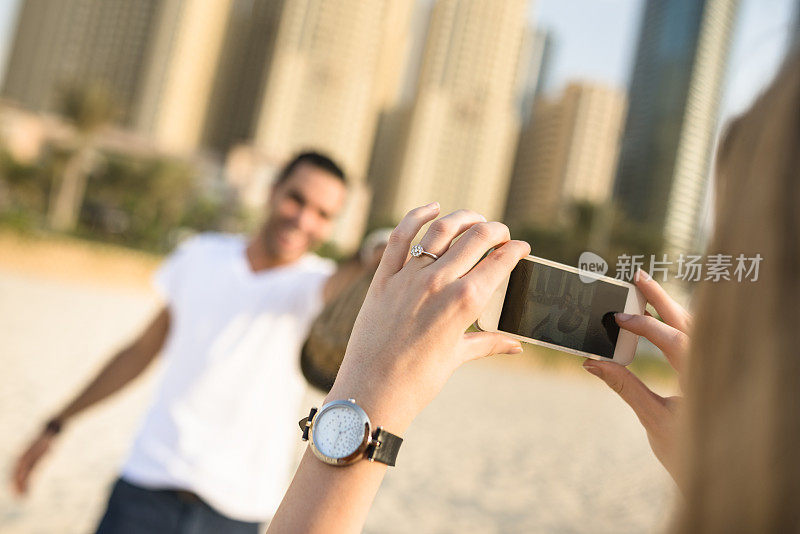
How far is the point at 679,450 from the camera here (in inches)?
19.8

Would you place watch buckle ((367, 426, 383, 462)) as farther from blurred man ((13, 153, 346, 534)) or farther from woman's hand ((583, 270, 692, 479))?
blurred man ((13, 153, 346, 534))

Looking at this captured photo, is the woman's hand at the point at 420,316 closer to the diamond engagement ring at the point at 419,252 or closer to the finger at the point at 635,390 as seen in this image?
the diamond engagement ring at the point at 419,252

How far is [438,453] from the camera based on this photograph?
7.77 m

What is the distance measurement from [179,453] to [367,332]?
130cm

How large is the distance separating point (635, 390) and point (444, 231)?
0.35 m

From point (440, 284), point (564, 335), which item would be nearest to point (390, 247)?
point (440, 284)

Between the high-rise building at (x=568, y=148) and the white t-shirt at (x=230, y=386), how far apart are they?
239ft

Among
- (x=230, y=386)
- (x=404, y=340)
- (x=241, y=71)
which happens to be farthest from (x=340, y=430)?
(x=241, y=71)

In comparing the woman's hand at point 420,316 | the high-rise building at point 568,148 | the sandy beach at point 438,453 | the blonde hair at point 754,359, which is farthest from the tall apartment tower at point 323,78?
the blonde hair at point 754,359

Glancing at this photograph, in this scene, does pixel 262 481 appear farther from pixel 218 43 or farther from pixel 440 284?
pixel 218 43

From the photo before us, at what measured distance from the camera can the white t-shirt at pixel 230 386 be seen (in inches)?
67.3

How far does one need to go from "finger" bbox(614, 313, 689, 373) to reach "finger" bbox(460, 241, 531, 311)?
0.66 feet

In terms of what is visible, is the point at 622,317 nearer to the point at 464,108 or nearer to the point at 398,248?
the point at 398,248

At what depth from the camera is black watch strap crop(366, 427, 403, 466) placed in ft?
2.13
